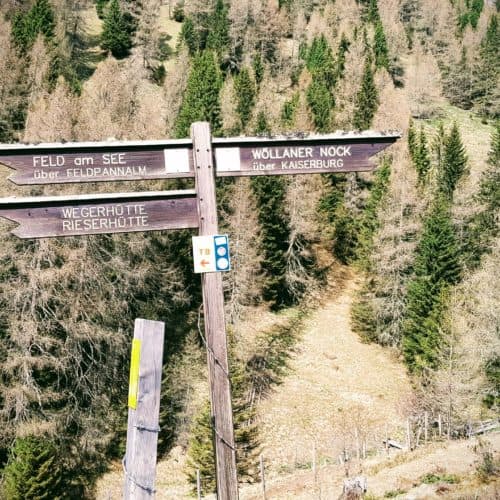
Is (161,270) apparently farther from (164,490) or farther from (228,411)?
(228,411)

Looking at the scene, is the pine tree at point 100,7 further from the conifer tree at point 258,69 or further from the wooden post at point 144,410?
the wooden post at point 144,410

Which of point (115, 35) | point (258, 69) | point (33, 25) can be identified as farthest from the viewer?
point (258, 69)

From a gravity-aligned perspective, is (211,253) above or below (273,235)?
below

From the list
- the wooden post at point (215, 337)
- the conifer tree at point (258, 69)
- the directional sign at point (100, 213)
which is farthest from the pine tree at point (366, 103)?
the directional sign at point (100, 213)

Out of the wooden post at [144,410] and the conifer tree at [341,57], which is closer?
the wooden post at [144,410]

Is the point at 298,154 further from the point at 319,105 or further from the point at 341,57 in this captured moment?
the point at 341,57

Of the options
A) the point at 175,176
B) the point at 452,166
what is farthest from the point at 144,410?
the point at 452,166
